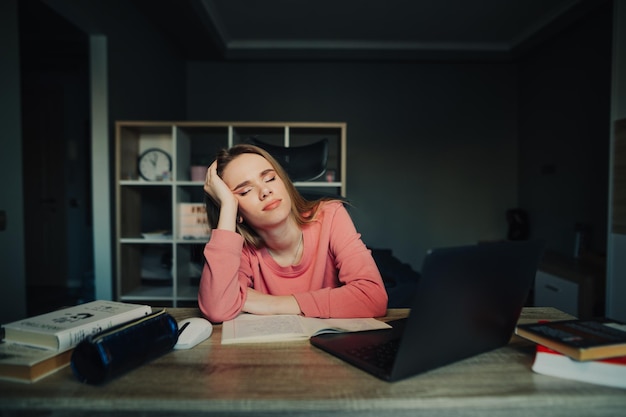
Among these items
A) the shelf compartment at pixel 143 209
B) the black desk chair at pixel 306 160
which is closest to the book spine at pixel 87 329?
the black desk chair at pixel 306 160

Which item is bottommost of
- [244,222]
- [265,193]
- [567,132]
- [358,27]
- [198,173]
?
[244,222]

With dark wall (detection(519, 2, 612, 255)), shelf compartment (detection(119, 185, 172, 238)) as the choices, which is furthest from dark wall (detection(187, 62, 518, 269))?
shelf compartment (detection(119, 185, 172, 238))

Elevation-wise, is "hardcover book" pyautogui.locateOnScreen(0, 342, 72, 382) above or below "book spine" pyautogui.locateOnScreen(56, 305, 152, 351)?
below

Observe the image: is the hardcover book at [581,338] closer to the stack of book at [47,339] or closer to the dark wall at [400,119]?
the stack of book at [47,339]

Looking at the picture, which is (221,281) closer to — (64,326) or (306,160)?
(64,326)

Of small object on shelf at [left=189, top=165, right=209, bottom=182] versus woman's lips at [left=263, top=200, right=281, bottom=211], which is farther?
small object on shelf at [left=189, top=165, right=209, bottom=182]

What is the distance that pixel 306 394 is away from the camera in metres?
0.62

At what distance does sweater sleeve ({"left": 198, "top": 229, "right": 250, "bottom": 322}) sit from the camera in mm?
1045

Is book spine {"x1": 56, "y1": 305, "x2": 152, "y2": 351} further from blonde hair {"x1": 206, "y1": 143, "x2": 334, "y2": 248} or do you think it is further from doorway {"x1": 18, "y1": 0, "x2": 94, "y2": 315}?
doorway {"x1": 18, "y1": 0, "x2": 94, "y2": 315}

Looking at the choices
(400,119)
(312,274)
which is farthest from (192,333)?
(400,119)

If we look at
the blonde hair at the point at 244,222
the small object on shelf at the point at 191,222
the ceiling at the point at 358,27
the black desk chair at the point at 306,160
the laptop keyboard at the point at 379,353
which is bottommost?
the laptop keyboard at the point at 379,353

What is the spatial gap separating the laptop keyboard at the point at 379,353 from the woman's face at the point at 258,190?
0.55m

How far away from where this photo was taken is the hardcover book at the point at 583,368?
2.16 ft

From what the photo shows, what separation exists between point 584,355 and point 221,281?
0.79 m
